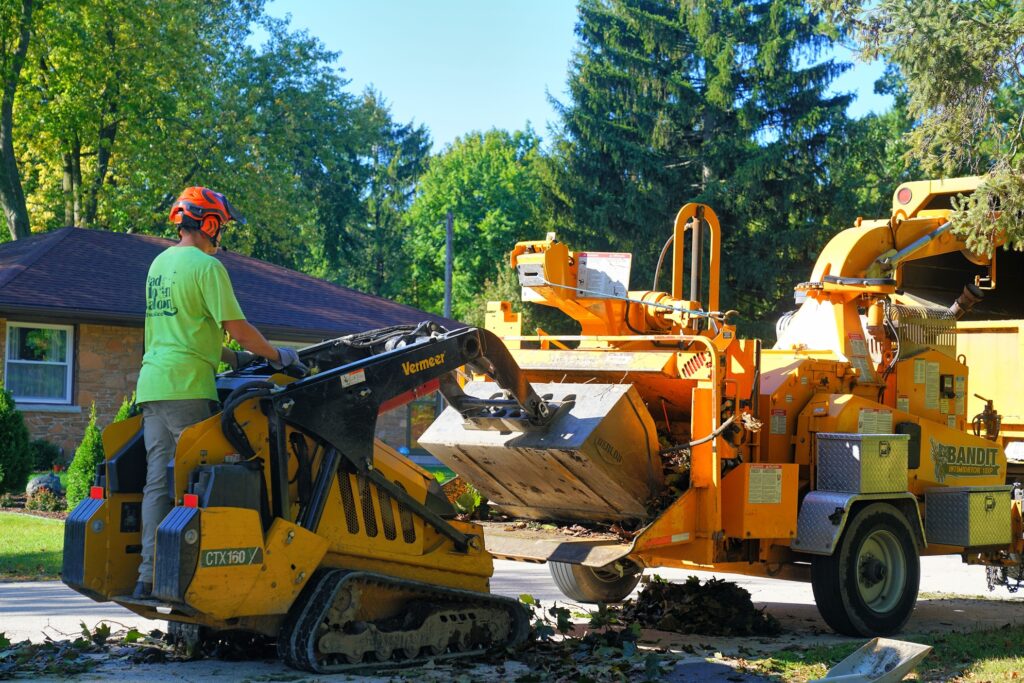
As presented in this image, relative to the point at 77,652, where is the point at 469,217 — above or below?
above

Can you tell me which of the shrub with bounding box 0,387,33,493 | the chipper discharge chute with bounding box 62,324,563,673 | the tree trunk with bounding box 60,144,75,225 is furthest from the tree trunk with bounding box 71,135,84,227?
the chipper discharge chute with bounding box 62,324,563,673

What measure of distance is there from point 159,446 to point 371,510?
125 cm

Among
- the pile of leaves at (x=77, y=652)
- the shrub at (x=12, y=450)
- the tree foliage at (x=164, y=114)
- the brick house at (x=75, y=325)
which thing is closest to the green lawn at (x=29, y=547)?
the shrub at (x=12, y=450)

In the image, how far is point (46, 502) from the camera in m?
15.9

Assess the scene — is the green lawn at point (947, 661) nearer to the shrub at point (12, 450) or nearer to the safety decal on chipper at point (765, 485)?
the safety decal on chipper at point (765, 485)

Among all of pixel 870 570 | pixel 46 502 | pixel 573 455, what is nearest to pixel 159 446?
pixel 573 455

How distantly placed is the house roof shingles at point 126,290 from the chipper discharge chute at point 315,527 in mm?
12663

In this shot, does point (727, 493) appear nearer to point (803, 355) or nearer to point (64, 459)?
point (803, 355)

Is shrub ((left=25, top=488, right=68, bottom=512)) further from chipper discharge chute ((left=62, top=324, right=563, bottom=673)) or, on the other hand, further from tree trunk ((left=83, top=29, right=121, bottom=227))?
tree trunk ((left=83, top=29, right=121, bottom=227))

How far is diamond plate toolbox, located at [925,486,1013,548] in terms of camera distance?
9.19m

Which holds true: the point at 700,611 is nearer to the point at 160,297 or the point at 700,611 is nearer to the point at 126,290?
the point at 160,297

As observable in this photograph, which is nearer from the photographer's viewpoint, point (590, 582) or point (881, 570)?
point (881, 570)

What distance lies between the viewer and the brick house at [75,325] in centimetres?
2164

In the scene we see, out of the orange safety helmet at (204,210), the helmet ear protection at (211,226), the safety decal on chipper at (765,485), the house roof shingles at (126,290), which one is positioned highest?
the house roof shingles at (126,290)
